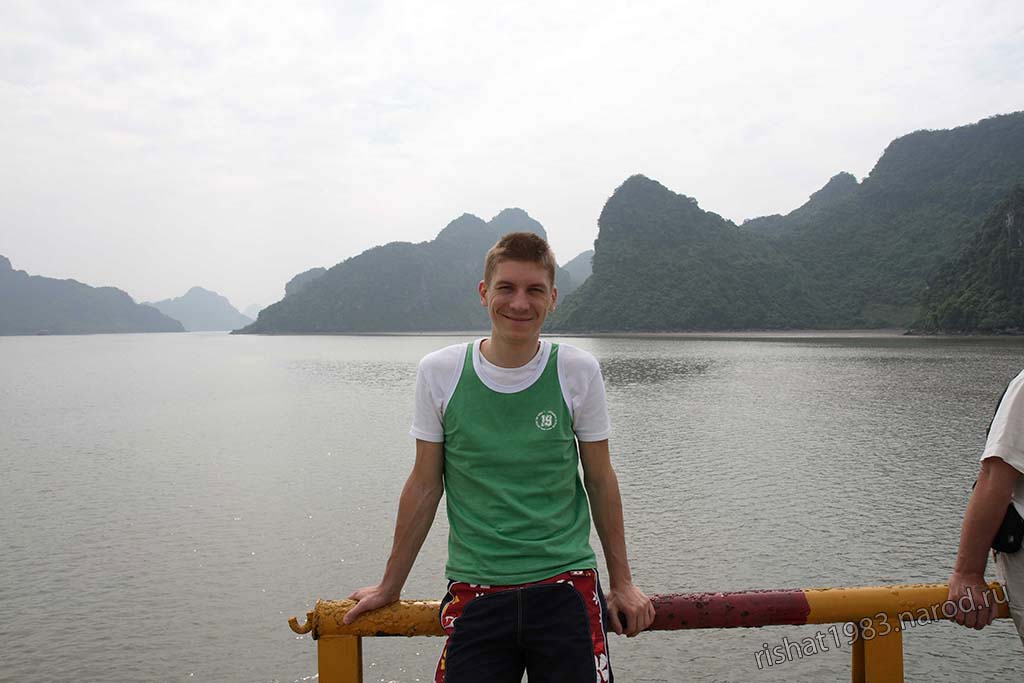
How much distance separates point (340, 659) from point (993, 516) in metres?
1.86

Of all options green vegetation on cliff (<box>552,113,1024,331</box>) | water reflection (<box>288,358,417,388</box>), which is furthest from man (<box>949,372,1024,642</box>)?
green vegetation on cliff (<box>552,113,1024,331</box>)

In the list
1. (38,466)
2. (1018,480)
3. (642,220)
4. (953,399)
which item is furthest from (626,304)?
(1018,480)

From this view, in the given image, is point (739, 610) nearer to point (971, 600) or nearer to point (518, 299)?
point (971, 600)

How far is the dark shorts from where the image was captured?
1821mm

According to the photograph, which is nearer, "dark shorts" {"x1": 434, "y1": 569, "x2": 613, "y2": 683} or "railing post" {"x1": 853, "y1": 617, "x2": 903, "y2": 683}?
"dark shorts" {"x1": 434, "y1": 569, "x2": 613, "y2": 683}

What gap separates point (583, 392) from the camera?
2004mm

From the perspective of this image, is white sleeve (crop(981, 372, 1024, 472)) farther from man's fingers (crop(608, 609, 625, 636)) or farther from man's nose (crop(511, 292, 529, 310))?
man's nose (crop(511, 292, 529, 310))

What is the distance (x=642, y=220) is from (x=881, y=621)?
5562 inches

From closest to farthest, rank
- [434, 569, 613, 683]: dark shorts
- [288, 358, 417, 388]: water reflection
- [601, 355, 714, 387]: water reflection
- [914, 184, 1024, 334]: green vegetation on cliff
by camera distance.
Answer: [434, 569, 613, 683]: dark shorts, [601, 355, 714, 387]: water reflection, [288, 358, 417, 388]: water reflection, [914, 184, 1024, 334]: green vegetation on cliff

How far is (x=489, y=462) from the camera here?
76.8 inches

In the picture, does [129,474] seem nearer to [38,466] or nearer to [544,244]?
[38,466]

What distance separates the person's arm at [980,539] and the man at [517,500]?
90 centimetres

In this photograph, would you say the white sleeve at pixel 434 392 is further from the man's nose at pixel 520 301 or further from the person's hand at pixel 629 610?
the person's hand at pixel 629 610

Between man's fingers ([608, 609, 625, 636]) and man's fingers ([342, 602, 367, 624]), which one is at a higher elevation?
man's fingers ([342, 602, 367, 624])
